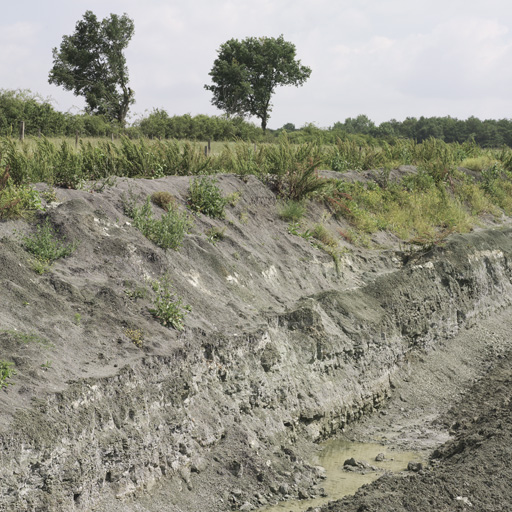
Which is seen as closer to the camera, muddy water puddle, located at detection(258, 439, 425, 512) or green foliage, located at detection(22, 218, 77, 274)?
muddy water puddle, located at detection(258, 439, 425, 512)

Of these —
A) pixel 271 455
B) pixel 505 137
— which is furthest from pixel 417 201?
pixel 505 137

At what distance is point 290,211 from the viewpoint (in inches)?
496

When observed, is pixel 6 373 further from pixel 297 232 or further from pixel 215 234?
pixel 297 232

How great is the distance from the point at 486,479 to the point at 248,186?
7539mm

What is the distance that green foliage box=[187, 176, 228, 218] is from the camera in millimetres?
10812

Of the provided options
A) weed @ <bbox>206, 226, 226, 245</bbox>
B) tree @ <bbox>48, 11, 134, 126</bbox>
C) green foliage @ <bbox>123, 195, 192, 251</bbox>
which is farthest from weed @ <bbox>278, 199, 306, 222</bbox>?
tree @ <bbox>48, 11, 134, 126</bbox>

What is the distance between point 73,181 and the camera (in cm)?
960

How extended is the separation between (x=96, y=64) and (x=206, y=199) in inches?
1409

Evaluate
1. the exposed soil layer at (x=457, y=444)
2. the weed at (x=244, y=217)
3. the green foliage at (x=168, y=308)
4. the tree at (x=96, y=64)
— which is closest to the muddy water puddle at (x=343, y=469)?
the exposed soil layer at (x=457, y=444)

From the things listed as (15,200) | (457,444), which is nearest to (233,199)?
(15,200)

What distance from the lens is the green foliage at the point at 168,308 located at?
7.68 m

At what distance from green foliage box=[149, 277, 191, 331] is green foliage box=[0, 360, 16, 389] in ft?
6.78

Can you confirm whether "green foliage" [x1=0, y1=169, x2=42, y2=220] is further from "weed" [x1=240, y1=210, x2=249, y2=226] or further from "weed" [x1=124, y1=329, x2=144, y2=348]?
"weed" [x1=240, y1=210, x2=249, y2=226]

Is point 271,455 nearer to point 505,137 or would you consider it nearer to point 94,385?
point 94,385
